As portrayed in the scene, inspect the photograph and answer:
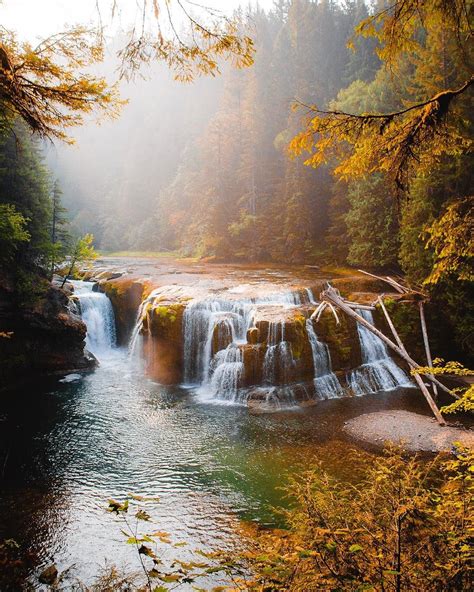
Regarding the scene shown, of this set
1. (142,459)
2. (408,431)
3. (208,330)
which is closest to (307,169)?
(208,330)

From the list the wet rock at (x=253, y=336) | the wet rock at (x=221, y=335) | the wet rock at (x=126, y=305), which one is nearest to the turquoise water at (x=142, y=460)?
the wet rock at (x=221, y=335)

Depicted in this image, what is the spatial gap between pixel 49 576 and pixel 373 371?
496 inches

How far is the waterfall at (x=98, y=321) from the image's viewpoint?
66.7 feet

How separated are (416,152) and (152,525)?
786cm

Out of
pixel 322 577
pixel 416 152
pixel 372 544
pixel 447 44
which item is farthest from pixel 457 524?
pixel 447 44

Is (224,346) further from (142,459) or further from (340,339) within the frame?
(142,459)

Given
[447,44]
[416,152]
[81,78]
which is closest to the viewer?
[416,152]

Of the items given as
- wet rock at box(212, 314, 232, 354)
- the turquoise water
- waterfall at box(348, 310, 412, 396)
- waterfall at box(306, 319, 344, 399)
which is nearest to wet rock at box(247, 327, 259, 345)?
wet rock at box(212, 314, 232, 354)

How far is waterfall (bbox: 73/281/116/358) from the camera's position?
20.3m

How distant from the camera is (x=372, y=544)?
3.50m

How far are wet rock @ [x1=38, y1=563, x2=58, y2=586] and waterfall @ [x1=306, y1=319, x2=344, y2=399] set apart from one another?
10.0 m

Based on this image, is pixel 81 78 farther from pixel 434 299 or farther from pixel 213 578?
pixel 434 299

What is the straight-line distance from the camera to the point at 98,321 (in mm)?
20875

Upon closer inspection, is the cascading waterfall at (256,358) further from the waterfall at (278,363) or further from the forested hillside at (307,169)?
the forested hillside at (307,169)
